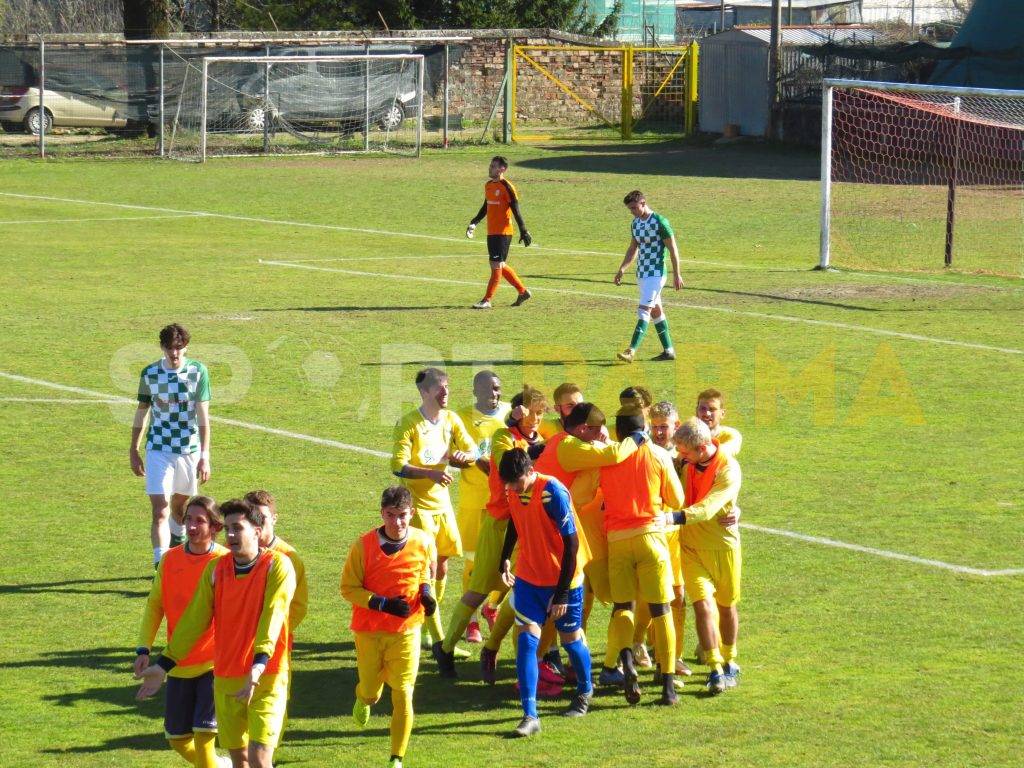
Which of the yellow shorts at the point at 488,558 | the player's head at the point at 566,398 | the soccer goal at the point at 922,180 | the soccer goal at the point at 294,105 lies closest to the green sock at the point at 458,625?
the yellow shorts at the point at 488,558

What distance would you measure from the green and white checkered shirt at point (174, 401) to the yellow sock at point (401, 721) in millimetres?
3684

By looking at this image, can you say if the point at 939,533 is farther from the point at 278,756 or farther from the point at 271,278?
the point at 271,278

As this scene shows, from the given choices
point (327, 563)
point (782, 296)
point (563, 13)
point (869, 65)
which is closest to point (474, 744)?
point (327, 563)

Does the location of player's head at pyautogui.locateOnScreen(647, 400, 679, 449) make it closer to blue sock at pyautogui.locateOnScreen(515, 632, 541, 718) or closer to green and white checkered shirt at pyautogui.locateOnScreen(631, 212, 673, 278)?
blue sock at pyautogui.locateOnScreen(515, 632, 541, 718)

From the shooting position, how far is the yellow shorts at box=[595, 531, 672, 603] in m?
9.10

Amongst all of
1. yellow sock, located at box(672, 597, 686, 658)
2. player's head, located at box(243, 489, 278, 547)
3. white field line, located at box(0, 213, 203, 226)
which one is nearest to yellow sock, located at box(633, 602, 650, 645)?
yellow sock, located at box(672, 597, 686, 658)

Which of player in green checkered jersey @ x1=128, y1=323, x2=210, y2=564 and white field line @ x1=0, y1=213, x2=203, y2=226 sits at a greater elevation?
white field line @ x1=0, y1=213, x2=203, y2=226

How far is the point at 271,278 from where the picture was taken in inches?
1038

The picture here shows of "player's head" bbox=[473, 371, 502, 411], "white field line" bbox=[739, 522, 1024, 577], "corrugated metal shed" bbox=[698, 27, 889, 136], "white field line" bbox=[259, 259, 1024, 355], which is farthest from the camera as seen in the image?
"corrugated metal shed" bbox=[698, 27, 889, 136]

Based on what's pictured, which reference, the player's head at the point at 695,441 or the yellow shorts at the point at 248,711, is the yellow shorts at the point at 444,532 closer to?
the player's head at the point at 695,441

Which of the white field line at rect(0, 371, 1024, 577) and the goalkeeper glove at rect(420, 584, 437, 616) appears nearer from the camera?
the goalkeeper glove at rect(420, 584, 437, 616)

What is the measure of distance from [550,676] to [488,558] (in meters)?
0.84

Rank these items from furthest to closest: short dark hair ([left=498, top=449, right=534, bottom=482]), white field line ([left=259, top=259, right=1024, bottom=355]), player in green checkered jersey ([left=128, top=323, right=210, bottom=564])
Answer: white field line ([left=259, top=259, right=1024, bottom=355]) → player in green checkered jersey ([left=128, top=323, right=210, bottom=564]) → short dark hair ([left=498, top=449, right=534, bottom=482])

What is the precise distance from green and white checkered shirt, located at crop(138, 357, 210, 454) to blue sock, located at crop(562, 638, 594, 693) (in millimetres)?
3650
